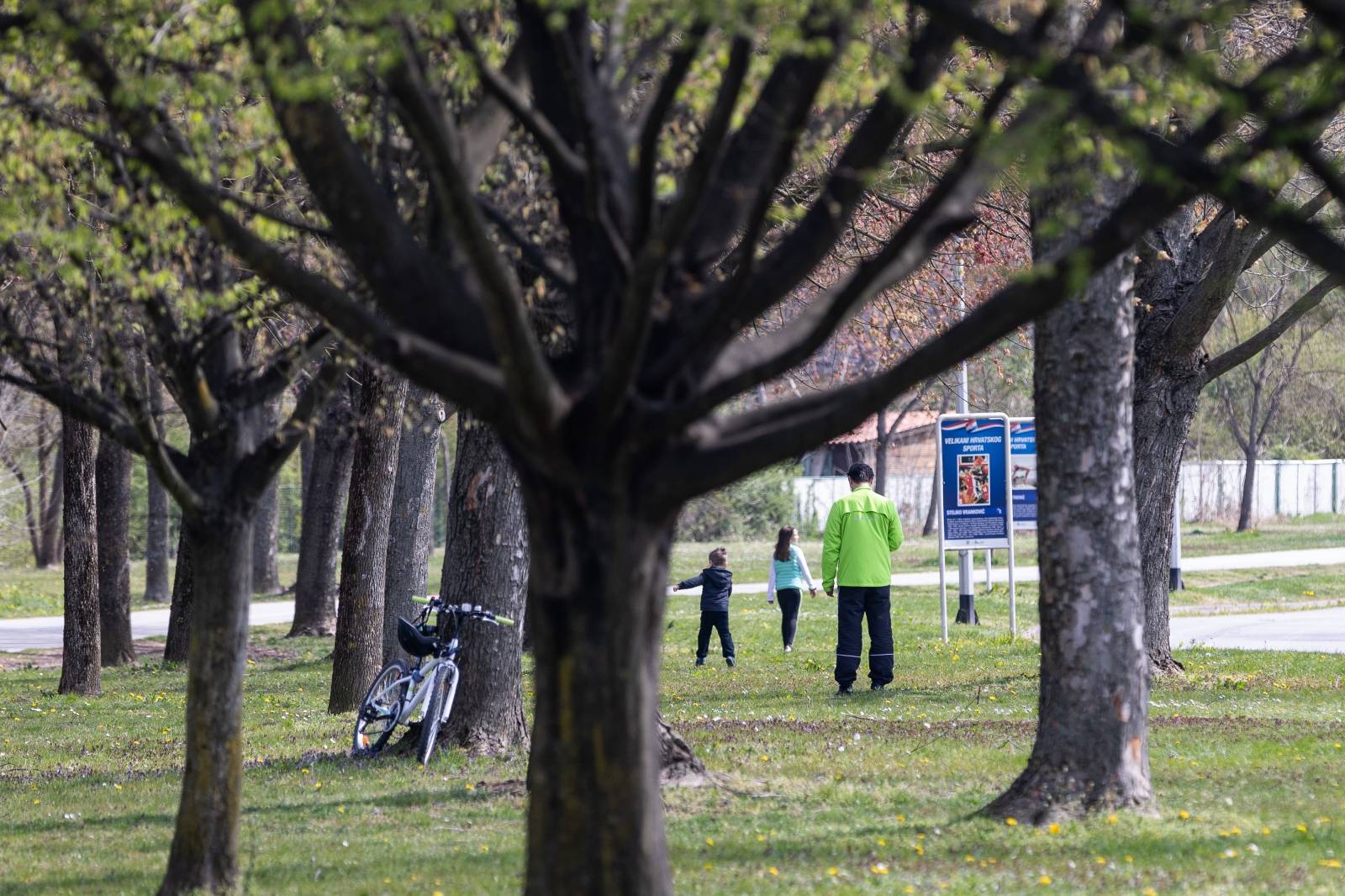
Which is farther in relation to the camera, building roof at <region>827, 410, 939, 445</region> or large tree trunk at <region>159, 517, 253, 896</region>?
building roof at <region>827, 410, 939, 445</region>

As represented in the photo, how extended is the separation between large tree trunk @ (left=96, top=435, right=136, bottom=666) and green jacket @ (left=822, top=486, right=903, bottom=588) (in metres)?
9.34

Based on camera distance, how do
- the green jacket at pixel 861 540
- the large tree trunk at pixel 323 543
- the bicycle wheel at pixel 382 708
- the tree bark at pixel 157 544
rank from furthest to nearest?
1. the tree bark at pixel 157 544
2. the large tree trunk at pixel 323 543
3. the green jacket at pixel 861 540
4. the bicycle wheel at pixel 382 708

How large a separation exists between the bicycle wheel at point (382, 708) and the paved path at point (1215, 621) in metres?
11.5

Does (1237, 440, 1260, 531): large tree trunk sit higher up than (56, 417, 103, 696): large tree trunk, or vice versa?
(1237, 440, 1260, 531): large tree trunk

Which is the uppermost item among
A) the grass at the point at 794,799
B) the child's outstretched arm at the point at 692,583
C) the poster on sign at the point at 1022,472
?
the poster on sign at the point at 1022,472

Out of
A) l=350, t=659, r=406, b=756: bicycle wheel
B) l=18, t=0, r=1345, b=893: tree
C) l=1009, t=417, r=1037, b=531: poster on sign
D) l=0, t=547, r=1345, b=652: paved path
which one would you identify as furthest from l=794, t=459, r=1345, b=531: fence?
l=18, t=0, r=1345, b=893: tree

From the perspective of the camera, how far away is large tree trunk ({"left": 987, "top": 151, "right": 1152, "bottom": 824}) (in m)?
7.59

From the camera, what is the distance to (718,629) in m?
17.2

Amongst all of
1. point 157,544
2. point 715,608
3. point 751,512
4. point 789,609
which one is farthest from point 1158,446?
point 751,512

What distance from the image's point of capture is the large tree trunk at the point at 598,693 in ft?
14.6

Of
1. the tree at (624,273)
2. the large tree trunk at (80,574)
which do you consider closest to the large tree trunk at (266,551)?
the large tree trunk at (80,574)

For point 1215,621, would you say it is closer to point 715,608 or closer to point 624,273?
point 715,608

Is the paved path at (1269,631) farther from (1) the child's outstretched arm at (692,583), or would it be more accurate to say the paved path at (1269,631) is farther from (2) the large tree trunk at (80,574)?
A: (2) the large tree trunk at (80,574)

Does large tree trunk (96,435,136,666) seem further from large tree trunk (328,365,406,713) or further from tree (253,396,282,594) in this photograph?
tree (253,396,282,594)
